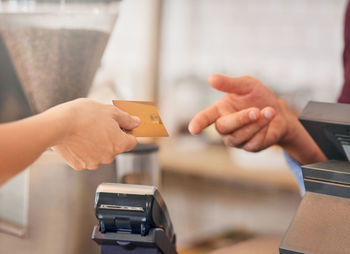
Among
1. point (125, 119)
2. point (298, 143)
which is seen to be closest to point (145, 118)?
point (125, 119)

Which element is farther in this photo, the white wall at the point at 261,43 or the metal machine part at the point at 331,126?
the white wall at the point at 261,43

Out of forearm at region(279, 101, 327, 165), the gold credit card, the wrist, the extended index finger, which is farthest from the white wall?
the wrist

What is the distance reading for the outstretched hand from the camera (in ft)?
2.73

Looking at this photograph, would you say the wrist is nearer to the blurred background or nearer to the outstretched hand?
the outstretched hand

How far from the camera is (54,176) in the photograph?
2.31ft

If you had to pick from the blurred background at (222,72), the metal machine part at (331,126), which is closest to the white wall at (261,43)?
the blurred background at (222,72)

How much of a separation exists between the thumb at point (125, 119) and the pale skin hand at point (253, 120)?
239 millimetres

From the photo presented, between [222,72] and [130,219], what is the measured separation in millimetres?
1535

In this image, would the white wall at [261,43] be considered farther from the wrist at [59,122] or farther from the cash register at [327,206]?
the wrist at [59,122]

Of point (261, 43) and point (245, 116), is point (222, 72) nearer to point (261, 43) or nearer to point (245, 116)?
point (261, 43)

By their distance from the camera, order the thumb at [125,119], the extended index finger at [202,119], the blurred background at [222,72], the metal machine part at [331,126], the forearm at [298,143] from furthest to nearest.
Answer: the blurred background at [222,72] < the forearm at [298,143] < the extended index finger at [202,119] < the metal machine part at [331,126] < the thumb at [125,119]

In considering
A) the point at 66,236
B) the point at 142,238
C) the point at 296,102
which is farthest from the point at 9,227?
the point at 296,102

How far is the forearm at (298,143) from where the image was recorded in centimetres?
96

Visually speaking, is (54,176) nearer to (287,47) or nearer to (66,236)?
(66,236)
